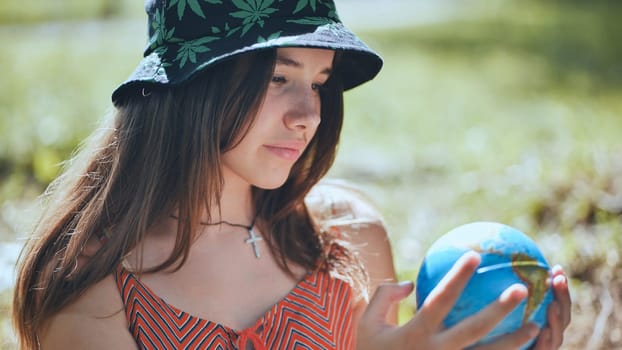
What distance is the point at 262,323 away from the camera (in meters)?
2.38

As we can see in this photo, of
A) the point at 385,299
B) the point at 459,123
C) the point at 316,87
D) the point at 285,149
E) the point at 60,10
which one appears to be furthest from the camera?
the point at 60,10

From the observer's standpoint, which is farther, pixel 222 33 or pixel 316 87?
pixel 316 87

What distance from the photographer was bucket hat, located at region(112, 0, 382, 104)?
2.17 m

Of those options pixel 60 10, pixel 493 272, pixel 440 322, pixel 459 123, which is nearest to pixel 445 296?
pixel 440 322

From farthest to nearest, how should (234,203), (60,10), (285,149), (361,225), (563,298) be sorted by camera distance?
1. (60,10)
2. (361,225)
3. (234,203)
4. (285,149)
5. (563,298)

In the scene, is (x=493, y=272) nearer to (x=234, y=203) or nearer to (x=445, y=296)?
(x=445, y=296)

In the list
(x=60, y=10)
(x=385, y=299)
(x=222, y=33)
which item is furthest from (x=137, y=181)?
(x=60, y=10)

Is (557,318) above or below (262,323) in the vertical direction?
above

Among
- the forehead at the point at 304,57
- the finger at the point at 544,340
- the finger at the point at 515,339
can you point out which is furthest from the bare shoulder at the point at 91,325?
the finger at the point at 544,340

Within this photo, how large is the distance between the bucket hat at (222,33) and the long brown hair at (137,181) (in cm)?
7

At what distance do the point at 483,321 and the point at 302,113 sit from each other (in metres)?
0.73

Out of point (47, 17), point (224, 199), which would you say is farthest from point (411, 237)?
point (47, 17)

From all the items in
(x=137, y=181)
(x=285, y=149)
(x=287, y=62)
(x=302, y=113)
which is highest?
(x=287, y=62)

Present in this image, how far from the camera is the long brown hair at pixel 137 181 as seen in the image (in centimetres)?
224
